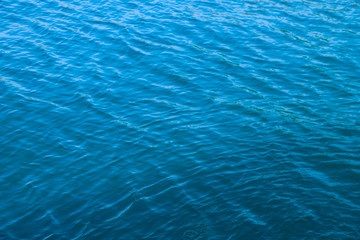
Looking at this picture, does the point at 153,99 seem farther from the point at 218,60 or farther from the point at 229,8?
the point at 229,8

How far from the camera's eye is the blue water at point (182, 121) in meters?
16.0

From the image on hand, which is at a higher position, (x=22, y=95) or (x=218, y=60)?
(x=218, y=60)

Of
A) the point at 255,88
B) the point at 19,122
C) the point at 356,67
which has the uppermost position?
the point at 356,67

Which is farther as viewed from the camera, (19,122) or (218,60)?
(218,60)

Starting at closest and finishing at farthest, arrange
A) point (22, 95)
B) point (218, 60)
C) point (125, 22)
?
point (22, 95) → point (218, 60) → point (125, 22)

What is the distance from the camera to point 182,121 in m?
21.5

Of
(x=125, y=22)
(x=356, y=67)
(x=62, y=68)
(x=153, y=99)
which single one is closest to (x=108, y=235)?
(x=153, y=99)

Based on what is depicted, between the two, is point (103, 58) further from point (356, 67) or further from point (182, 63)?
point (356, 67)

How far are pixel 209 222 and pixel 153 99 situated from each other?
941 centimetres

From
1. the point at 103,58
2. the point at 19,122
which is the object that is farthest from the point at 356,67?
the point at 19,122

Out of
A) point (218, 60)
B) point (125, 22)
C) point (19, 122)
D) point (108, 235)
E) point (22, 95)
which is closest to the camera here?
point (108, 235)

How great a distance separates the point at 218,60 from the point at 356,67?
25.4ft

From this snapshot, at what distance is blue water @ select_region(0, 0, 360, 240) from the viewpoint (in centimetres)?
1599

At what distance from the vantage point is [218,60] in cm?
2625
